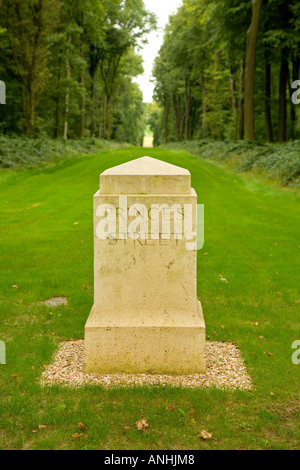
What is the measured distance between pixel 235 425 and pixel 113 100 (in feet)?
220

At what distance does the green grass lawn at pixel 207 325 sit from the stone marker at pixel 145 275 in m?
0.51

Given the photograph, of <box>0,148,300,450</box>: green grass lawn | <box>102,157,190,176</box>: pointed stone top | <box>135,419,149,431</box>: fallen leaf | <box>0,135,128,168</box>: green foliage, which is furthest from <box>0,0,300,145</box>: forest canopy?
<box>135,419,149,431</box>: fallen leaf

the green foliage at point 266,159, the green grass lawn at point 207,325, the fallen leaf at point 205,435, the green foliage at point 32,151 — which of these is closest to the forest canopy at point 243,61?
the green foliage at point 266,159

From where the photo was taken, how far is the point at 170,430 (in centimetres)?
410

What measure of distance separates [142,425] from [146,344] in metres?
1.20

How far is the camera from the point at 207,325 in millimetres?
6586

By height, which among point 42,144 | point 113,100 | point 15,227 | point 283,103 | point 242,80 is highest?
point 113,100

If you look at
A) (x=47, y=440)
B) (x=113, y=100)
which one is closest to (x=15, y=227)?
(x=47, y=440)

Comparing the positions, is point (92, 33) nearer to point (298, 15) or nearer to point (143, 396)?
point (298, 15)

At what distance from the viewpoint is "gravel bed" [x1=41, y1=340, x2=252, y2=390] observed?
501 cm

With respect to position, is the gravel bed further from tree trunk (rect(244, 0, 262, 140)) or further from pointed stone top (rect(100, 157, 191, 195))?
tree trunk (rect(244, 0, 262, 140))

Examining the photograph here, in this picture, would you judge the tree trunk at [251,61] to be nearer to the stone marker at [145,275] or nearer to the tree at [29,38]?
the tree at [29,38]

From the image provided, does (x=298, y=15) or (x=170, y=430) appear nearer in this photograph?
(x=170, y=430)

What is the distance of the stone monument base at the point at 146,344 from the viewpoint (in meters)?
5.20
